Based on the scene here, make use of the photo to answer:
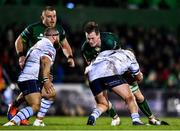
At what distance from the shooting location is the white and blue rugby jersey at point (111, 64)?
595 inches

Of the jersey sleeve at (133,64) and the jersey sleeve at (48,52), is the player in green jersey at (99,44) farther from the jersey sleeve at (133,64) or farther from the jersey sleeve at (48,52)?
the jersey sleeve at (48,52)

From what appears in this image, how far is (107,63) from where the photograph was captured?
15141 millimetres

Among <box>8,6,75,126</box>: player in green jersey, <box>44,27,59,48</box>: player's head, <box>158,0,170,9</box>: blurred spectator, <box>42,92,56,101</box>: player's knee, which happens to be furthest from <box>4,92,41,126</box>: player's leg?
<box>158,0,170,9</box>: blurred spectator

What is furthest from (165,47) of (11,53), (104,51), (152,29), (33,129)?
(33,129)

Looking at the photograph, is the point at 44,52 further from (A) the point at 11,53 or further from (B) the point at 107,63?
(A) the point at 11,53

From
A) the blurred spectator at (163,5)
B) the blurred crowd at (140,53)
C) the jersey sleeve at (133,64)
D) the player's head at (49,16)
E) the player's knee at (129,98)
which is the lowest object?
the blurred crowd at (140,53)

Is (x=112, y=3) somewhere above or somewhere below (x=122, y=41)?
above

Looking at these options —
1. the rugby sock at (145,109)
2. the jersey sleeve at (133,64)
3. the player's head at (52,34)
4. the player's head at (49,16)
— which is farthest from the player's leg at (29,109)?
the rugby sock at (145,109)

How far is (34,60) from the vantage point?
14758 mm

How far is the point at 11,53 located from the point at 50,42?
36.8 feet

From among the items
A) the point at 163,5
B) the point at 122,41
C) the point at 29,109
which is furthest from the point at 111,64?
the point at 163,5

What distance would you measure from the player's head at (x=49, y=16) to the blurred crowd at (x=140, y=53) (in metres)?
9.14

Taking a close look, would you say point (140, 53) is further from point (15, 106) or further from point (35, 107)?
point (35, 107)

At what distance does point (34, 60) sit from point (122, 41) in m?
13.1
